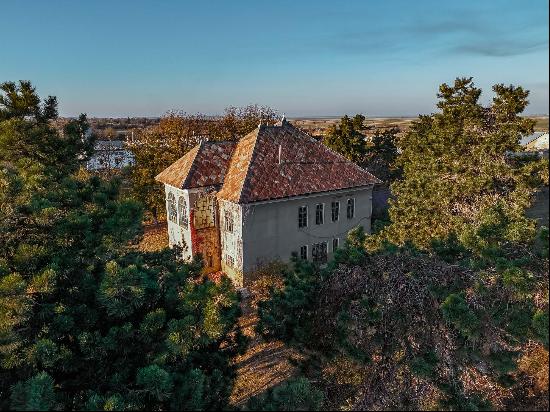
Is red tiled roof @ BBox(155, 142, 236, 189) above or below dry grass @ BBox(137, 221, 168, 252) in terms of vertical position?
above

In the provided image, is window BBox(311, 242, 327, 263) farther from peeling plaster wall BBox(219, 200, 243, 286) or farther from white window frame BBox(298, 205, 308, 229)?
peeling plaster wall BBox(219, 200, 243, 286)

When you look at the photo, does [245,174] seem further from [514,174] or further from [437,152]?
[514,174]

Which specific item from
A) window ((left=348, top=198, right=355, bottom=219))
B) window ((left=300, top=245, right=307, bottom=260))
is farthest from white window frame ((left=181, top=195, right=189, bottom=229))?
window ((left=348, top=198, right=355, bottom=219))

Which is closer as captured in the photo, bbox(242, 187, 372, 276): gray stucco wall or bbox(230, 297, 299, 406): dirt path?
bbox(230, 297, 299, 406): dirt path

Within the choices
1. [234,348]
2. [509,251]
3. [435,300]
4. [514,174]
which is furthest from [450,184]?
[234,348]

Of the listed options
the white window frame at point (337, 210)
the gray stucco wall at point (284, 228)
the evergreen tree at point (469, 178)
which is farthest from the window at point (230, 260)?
the evergreen tree at point (469, 178)

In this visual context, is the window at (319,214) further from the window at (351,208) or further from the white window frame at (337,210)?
the window at (351,208)

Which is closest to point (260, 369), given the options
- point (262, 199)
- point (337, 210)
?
point (262, 199)
